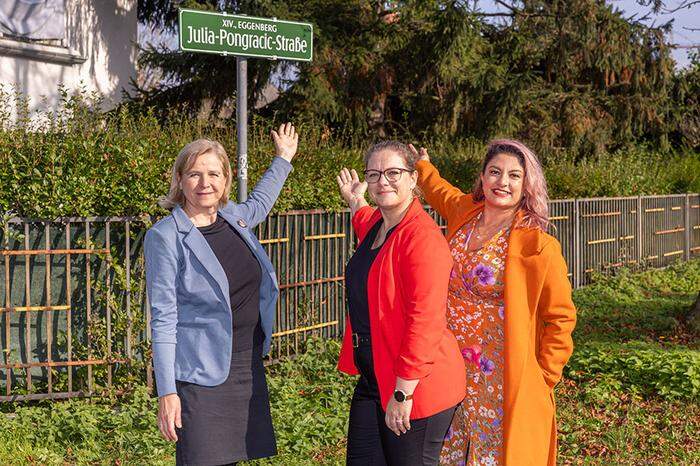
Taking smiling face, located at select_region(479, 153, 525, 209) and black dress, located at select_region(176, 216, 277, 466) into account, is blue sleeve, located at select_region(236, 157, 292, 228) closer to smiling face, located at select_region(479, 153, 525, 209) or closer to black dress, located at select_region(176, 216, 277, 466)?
black dress, located at select_region(176, 216, 277, 466)

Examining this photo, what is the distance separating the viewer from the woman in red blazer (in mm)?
3326

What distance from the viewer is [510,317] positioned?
371 cm

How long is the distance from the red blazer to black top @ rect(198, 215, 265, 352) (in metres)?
0.52

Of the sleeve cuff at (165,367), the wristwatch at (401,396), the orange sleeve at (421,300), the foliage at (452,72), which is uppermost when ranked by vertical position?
the foliage at (452,72)

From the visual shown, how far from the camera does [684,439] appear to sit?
6520 millimetres

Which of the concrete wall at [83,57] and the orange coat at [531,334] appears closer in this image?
the orange coat at [531,334]

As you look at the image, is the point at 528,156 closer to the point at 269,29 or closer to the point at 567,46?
the point at 269,29

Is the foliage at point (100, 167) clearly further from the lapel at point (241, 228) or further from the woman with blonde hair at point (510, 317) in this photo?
the woman with blonde hair at point (510, 317)

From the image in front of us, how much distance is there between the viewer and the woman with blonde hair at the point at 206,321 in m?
3.42

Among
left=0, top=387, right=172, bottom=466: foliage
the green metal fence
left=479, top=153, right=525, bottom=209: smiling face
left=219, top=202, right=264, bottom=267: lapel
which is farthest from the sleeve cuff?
the green metal fence

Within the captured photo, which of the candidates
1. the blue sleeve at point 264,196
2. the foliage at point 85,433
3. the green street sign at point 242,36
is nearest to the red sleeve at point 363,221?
the blue sleeve at point 264,196

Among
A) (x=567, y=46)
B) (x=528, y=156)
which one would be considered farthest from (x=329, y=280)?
(x=567, y=46)

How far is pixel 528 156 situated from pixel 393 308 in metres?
0.99

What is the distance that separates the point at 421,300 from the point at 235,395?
89cm
